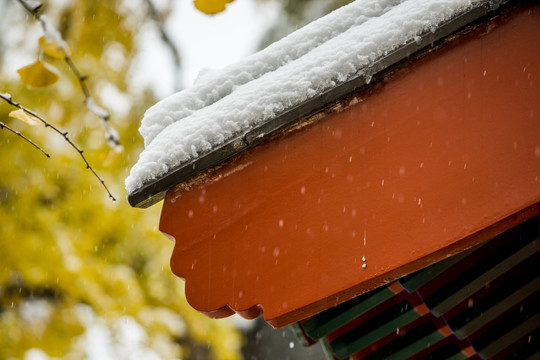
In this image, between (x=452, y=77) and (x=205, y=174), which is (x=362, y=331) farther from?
(x=452, y=77)

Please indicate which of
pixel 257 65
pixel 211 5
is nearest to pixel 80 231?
pixel 257 65

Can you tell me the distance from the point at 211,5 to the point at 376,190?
639 millimetres

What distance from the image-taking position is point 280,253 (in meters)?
1.34

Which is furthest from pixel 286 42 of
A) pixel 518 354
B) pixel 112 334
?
pixel 112 334

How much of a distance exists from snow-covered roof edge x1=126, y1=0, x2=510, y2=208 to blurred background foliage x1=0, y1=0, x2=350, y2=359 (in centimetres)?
343

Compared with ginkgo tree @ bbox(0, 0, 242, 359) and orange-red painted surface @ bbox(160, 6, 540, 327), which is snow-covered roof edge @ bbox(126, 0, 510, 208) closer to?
orange-red painted surface @ bbox(160, 6, 540, 327)

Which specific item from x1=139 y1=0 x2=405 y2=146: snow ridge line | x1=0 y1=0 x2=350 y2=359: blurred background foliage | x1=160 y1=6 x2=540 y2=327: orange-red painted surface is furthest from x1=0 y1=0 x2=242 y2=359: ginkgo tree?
x1=160 y1=6 x2=540 y2=327: orange-red painted surface

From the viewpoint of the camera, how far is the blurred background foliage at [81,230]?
4555 millimetres

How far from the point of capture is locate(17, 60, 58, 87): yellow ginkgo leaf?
1.17 meters

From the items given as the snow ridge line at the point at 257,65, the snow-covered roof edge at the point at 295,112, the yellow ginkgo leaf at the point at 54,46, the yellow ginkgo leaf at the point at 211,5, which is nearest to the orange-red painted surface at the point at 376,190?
the snow-covered roof edge at the point at 295,112

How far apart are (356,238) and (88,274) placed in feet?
12.7

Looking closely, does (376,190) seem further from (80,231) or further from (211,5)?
(80,231)

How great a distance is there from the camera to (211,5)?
1192mm

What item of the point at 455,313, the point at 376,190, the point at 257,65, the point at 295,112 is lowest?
the point at 455,313
